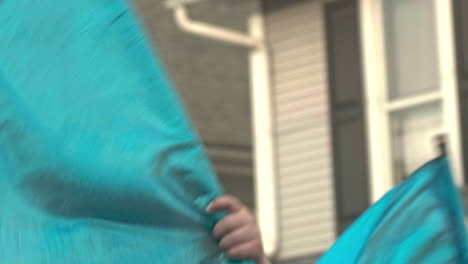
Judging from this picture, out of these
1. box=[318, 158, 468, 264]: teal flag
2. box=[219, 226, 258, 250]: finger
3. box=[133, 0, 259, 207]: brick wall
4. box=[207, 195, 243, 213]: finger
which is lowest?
box=[133, 0, 259, 207]: brick wall

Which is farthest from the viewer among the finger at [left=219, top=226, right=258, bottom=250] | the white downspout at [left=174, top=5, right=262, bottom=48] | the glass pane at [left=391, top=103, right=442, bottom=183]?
the white downspout at [left=174, top=5, right=262, bottom=48]

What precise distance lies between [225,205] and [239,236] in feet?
0.29

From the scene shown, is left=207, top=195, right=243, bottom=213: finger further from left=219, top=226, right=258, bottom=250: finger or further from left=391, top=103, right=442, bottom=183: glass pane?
left=391, top=103, right=442, bottom=183: glass pane

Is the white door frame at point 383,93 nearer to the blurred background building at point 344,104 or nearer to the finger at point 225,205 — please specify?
the blurred background building at point 344,104

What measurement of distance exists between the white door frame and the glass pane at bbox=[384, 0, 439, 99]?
0.28 ft

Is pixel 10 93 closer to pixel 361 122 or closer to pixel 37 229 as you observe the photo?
pixel 37 229

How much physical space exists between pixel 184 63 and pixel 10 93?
13965mm

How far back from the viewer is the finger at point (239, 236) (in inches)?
118

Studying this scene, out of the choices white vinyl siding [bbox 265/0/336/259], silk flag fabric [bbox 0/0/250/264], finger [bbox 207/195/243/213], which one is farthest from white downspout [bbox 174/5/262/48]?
finger [bbox 207/195/243/213]

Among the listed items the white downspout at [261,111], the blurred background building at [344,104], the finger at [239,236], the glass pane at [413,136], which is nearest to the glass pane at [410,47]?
the blurred background building at [344,104]

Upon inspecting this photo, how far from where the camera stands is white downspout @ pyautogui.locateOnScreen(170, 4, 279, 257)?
43.2 feet

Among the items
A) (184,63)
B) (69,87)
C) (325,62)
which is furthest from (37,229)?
(184,63)

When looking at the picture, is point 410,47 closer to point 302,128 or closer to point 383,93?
point 383,93

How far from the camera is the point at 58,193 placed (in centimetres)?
312
